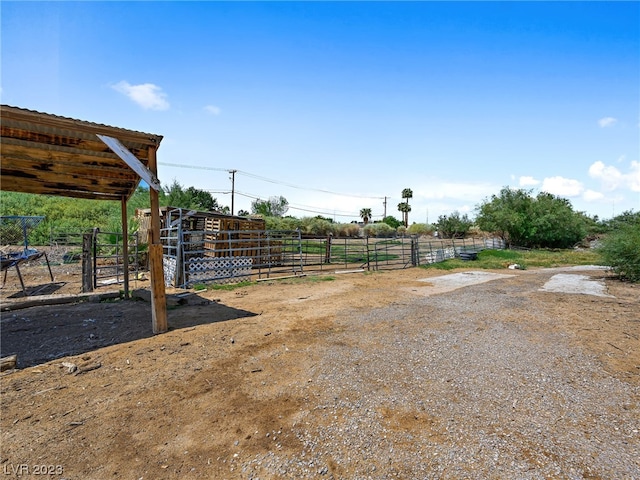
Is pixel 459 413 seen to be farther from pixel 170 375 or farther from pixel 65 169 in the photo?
pixel 65 169

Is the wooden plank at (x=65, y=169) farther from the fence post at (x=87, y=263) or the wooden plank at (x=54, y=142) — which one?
the fence post at (x=87, y=263)

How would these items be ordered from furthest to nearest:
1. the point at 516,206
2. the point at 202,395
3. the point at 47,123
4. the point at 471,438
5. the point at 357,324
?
the point at 516,206
the point at 357,324
the point at 47,123
the point at 202,395
the point at 471,438

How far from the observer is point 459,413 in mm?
2809

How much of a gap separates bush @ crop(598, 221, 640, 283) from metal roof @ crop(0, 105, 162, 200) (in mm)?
14827

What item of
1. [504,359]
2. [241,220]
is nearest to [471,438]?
[504,359]

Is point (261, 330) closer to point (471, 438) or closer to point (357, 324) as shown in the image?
point (357, 324)

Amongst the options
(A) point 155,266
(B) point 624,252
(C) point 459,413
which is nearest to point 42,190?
(A) point 155,266

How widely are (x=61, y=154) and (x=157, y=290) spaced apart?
2.70 m

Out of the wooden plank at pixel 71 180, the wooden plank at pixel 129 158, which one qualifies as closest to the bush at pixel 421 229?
the wooden plank at pixel 71 180

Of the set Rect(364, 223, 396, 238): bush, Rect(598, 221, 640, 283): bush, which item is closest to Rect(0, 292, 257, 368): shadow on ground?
Rect(598, 221, 640, 283): bush

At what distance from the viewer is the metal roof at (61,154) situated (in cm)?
413

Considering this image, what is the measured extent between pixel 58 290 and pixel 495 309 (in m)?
11.2

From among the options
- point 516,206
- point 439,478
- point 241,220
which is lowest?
point 439,478

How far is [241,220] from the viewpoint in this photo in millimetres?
15094
